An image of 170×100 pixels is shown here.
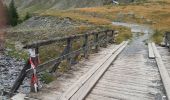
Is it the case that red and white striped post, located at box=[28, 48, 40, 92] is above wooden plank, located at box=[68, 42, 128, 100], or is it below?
above

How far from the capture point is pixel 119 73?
39.1 feet

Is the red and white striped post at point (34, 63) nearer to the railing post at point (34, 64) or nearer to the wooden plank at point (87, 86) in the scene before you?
the railing post at point (34, 64)

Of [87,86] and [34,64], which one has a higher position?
[34,64]

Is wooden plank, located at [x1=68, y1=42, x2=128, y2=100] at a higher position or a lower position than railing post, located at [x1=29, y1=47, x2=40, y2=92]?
lower

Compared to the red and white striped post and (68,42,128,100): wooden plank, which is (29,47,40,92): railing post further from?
(68,42,128,100): wooden plank

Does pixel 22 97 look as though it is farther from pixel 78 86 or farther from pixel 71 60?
pixel 71 60

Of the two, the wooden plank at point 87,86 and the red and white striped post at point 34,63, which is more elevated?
the red and white striped post at point 34,63

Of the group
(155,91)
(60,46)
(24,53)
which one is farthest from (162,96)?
(24,53)

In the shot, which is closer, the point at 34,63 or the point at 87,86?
the point at 34,63

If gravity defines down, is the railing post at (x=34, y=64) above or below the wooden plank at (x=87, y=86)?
above

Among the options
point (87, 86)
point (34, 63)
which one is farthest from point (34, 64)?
point (87, 86)

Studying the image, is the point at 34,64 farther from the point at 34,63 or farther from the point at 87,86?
the point at 87,86

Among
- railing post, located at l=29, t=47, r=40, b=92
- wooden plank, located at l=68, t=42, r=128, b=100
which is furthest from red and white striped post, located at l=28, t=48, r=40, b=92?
wooden plank, located at l=68, t=42, r=128, b=100

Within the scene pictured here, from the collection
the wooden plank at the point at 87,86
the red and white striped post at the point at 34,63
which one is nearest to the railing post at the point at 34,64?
the red and white striped post at the point at 34,63
